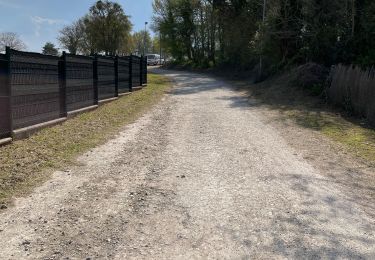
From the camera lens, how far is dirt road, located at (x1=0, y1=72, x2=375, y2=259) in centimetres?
391

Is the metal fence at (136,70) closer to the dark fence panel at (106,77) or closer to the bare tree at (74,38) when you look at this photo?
the dark fence panel at (106,77)

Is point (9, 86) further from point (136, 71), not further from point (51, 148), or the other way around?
point (136, 71)

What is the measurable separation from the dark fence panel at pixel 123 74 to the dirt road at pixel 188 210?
33.3ft

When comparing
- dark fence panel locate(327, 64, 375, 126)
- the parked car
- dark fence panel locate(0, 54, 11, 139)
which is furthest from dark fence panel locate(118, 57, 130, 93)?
the parked car

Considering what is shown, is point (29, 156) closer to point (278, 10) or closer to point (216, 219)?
point (216, 219)

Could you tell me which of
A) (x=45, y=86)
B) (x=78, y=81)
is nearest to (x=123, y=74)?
(x=78, y=81)

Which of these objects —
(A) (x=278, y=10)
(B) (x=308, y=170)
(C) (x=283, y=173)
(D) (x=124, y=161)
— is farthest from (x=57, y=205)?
(A) (x=278, y=10)

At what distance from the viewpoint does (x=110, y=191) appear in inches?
215

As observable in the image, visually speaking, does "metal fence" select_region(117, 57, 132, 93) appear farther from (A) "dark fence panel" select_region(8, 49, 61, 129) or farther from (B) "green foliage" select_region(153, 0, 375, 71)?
(B) "green foliage" select_region(153, 0, 375, 71)

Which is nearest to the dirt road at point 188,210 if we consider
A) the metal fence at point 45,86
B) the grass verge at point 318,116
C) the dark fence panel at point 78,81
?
the metal fence at point 45,86

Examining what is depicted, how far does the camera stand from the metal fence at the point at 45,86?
781cm

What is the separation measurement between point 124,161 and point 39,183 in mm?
1730

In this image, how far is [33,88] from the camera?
8.89 m

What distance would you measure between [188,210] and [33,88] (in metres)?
5.48
